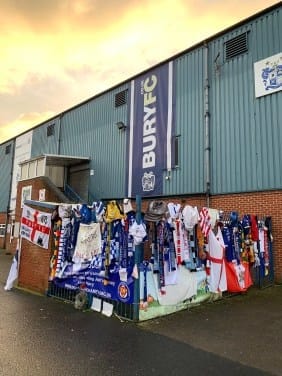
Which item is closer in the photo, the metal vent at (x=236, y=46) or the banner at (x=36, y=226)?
the banner at (x=36, y=226)

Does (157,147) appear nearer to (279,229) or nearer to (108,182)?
(108,182)

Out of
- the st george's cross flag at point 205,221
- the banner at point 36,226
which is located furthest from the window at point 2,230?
the st george's cross flag at point 205,221

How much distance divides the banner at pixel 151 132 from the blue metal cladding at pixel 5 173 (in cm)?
1536

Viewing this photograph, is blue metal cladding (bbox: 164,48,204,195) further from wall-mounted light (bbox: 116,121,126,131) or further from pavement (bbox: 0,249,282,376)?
pavement (bbox: 0,249,282,376)

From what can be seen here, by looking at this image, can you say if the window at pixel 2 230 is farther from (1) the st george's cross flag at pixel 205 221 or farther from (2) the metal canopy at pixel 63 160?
(1) the st george's cross flag at pixel 205 221

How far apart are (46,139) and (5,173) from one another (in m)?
7.51

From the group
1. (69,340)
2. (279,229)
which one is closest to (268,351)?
(69,340)

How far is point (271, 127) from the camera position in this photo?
12.4 meters

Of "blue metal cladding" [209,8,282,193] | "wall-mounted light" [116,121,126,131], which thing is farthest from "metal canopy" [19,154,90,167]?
"blue metal cladding" [209,8,282,193]

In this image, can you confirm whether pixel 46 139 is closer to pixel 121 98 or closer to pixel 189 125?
pixel 121 98

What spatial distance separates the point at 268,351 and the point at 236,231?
4617 millimetres

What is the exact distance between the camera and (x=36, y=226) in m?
9.95

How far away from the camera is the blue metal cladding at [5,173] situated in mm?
29000

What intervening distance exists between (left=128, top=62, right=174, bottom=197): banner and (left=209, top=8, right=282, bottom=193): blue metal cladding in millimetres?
2350
